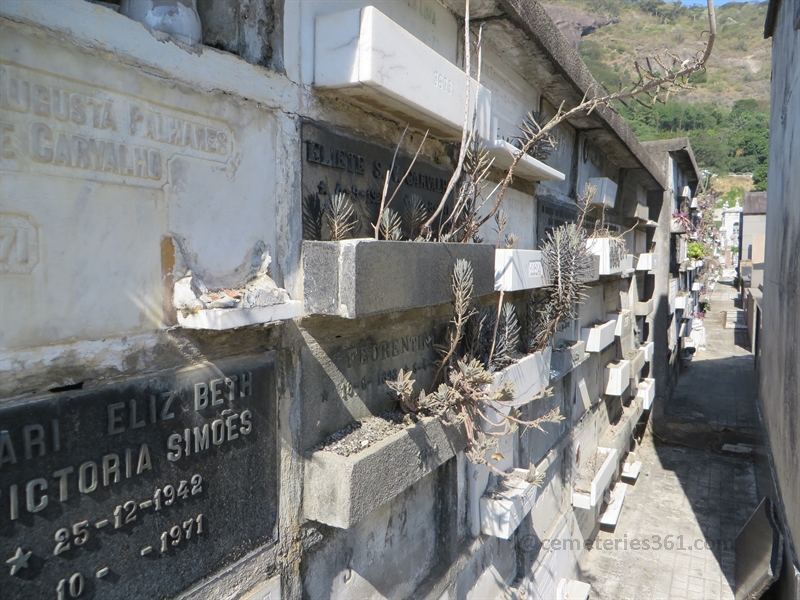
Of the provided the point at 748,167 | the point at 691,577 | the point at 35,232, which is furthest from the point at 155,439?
the point at 748,167

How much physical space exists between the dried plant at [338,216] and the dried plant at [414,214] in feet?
1.82

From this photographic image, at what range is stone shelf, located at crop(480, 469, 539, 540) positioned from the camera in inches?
158

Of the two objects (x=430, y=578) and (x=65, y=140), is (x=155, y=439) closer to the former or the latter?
(x=65, y=140)

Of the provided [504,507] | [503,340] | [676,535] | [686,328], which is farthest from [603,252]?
[686,328]

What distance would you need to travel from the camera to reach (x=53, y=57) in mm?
1535

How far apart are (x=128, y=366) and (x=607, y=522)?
780 centimetres

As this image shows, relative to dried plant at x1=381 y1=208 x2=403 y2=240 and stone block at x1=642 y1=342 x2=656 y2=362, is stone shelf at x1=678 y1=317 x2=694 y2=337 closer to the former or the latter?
stone block at x1=642 y1=342 x2=656 y2=362

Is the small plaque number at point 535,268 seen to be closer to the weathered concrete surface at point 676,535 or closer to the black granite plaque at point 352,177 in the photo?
the black granite plaque at point 352,177

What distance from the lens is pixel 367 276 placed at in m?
2.27

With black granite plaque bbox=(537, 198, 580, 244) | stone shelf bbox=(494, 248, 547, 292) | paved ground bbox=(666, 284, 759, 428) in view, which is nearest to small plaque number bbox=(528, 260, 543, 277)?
stone shelf bbox=(494, 248, 547, 292)

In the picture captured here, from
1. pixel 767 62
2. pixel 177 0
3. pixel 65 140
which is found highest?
pixel 767 62

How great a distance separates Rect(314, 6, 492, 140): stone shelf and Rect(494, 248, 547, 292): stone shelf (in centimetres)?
132

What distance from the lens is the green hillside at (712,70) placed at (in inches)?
2411

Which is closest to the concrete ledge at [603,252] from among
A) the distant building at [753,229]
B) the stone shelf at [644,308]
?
the stone shelf at [644,308]
